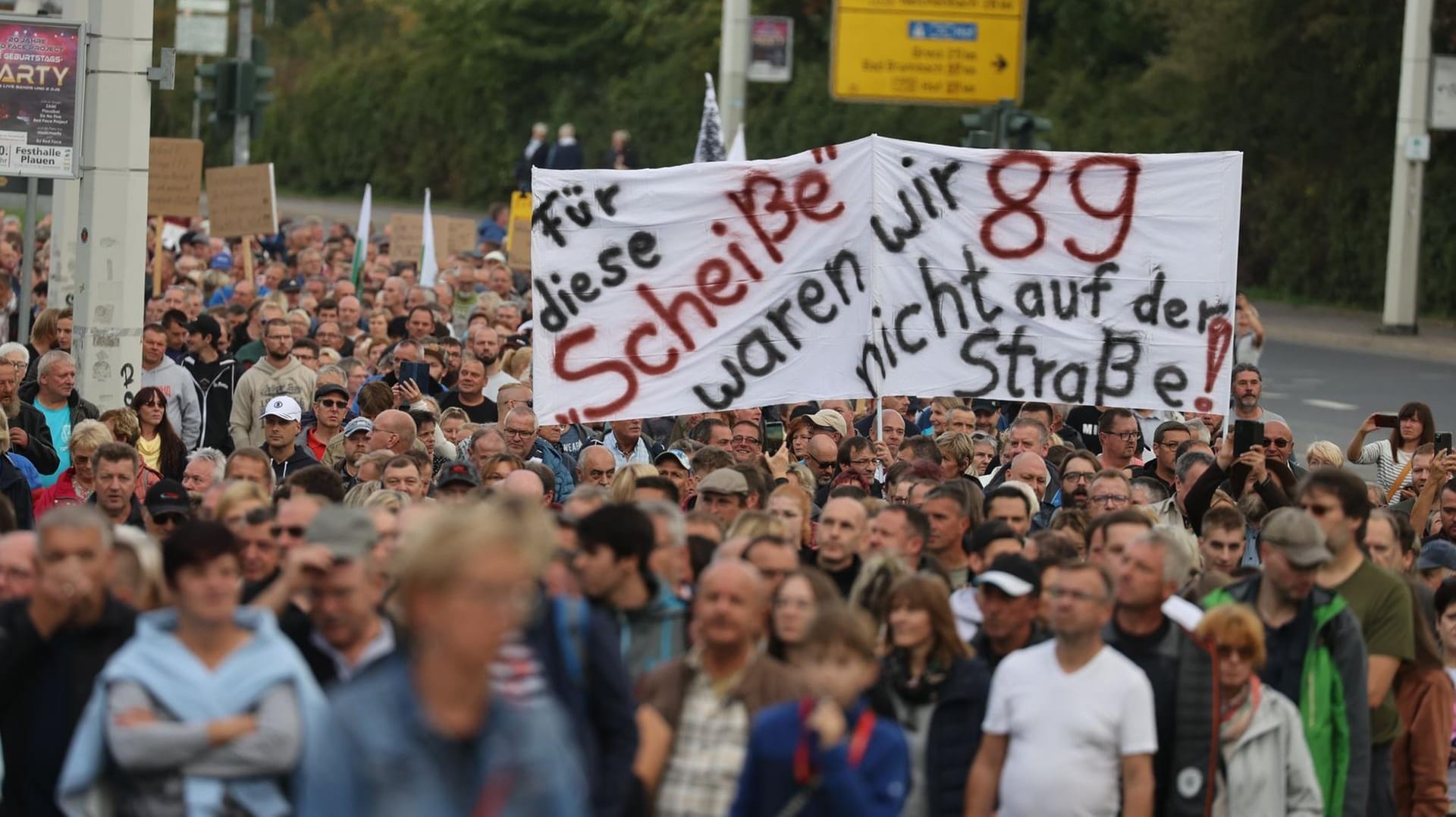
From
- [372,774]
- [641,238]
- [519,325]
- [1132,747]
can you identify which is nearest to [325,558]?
[372,774]

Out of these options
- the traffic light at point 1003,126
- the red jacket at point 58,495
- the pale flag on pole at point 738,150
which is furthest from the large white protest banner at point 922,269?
the traffic light at point 1003,126

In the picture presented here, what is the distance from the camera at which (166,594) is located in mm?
6320

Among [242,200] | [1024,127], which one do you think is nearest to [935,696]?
[1024,127]

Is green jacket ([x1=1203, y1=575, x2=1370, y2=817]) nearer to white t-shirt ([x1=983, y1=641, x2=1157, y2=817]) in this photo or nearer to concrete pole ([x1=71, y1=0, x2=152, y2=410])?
white t-shirt ([x1=983, y1=641, x2=1157, y2=817])

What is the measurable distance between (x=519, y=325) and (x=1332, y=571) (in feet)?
41.2

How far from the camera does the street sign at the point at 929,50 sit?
1161 inches

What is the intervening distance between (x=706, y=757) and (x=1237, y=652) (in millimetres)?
2031

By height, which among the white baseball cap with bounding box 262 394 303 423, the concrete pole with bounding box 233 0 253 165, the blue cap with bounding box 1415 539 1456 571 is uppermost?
the concrete pole with bounding box 233 0 253 165

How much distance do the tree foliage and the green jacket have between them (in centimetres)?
2565

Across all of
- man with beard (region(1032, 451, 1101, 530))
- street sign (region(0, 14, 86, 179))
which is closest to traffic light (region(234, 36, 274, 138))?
street sign (region(0, 14, 86, 179))

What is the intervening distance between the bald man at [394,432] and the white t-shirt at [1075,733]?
5706mm

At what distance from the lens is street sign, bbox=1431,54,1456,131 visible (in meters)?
30.4

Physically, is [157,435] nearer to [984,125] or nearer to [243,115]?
[984,125]

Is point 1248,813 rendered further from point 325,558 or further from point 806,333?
point 806,333
